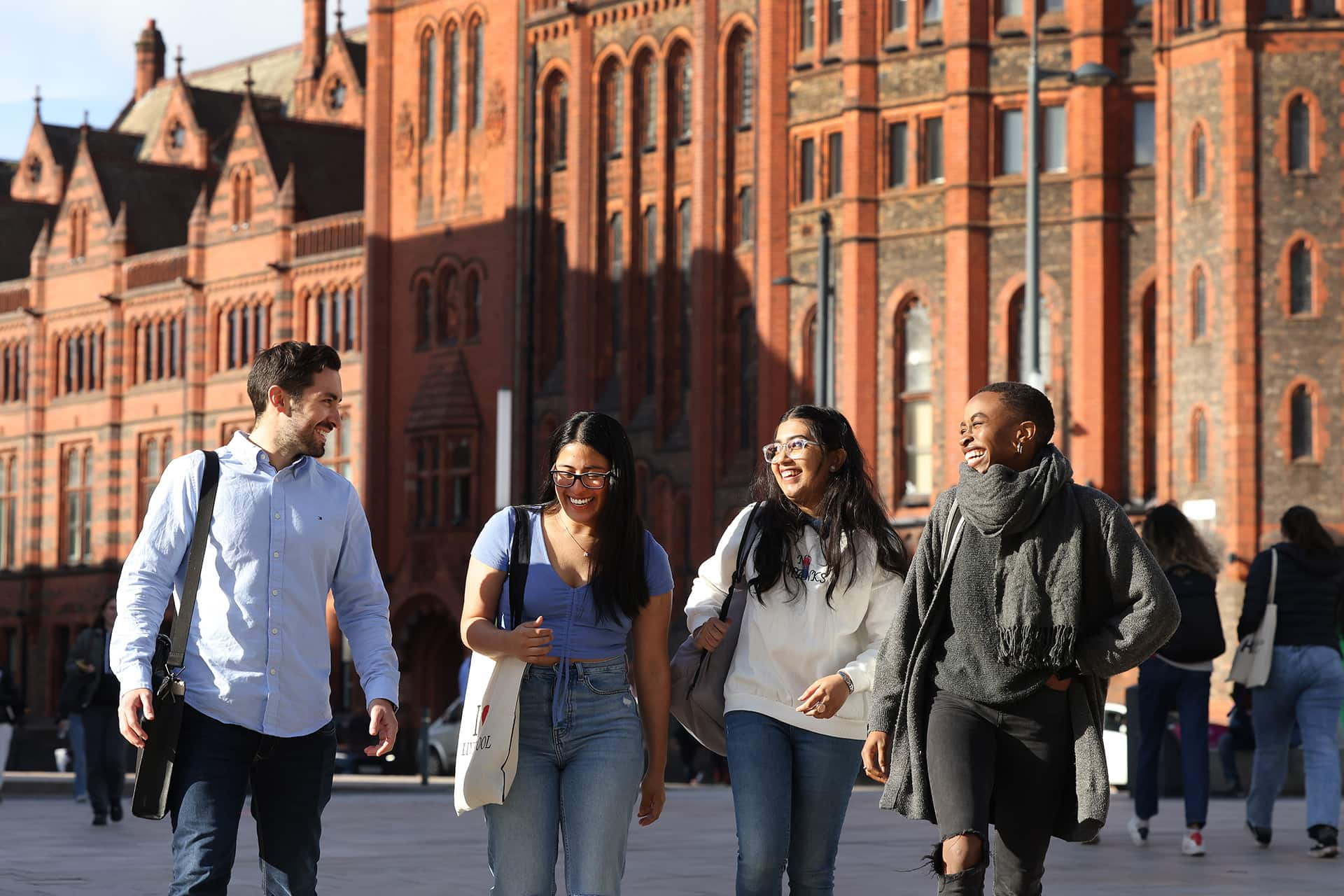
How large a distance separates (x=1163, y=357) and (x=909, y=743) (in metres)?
30.8

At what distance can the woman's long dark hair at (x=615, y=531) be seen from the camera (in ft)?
22.5

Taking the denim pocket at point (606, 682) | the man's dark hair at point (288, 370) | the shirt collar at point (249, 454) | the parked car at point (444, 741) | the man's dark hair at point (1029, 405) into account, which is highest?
the man's dark hair at point (288, 370)

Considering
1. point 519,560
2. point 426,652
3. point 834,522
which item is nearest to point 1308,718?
point 834,522

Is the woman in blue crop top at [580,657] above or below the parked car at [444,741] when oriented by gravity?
above

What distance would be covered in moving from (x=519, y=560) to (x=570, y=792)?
0.67 metres

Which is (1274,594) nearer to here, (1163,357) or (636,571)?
(636,571)

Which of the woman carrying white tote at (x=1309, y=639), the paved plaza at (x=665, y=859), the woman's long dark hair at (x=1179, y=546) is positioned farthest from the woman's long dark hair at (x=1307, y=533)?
the paved plaza at (x=665, y=859)

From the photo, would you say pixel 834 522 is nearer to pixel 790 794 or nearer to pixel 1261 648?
pixel 790 794

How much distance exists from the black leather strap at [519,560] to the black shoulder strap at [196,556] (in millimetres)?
834

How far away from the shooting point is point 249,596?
6.67 m

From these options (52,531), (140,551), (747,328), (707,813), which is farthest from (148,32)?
(140,551)

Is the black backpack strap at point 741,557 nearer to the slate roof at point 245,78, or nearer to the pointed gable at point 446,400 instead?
the pointed gable at point 446,400

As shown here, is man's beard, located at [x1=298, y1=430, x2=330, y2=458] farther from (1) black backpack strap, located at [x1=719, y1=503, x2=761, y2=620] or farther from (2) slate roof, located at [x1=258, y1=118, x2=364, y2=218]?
(2) slate roof, located at [x1=258, y1=118, x2=364, y2=218]

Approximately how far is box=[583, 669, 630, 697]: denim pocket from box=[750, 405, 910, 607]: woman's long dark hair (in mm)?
726
